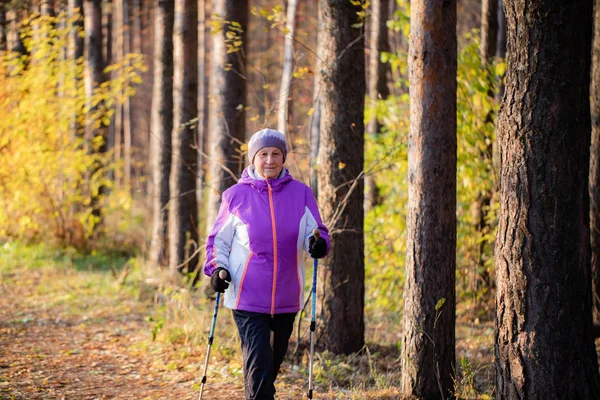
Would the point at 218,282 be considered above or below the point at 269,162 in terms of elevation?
below

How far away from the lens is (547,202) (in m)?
3.85

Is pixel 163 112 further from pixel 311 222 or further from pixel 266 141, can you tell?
pixel 311 222

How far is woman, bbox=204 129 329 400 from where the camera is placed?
4.26 metres

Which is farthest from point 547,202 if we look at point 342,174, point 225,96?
point 225,96

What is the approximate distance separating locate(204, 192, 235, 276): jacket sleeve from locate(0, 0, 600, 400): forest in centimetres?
7

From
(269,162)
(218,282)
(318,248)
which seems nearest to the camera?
(218,282)

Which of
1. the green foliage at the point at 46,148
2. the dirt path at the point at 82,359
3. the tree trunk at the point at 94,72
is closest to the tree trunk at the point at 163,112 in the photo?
the green foliage at the point at 46,148

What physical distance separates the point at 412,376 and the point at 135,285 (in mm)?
5817

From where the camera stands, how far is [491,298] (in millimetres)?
8352

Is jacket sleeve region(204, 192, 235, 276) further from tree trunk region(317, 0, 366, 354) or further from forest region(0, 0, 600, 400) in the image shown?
tree trunk region(317, 0, 366, 354)

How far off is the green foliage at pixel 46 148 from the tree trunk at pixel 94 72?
166 mm

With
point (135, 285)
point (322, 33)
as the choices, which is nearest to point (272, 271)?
point (322, 33)

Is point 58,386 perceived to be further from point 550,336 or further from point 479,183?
point 479,183

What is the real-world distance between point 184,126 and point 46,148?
3.87m
